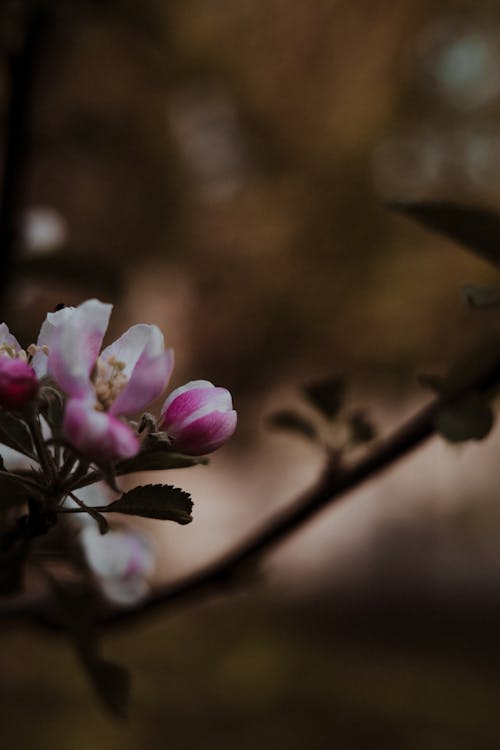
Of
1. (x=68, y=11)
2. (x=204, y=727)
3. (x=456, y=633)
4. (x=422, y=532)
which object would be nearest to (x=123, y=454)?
(x=68, y=11)

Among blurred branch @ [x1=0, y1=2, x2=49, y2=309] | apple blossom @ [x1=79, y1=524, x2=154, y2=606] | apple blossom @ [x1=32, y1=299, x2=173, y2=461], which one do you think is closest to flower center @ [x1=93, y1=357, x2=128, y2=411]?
apple blossom @ [x1=32, y1=299, x2=173, y2=461]

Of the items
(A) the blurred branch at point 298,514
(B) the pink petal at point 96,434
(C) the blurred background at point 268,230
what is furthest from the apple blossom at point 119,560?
(C) the blurred background at point 268,230

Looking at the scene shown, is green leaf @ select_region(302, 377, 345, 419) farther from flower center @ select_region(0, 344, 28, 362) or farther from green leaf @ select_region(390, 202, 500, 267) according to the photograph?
flower center @ select_region(0, 344, 28, 362)

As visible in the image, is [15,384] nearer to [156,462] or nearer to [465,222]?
[156,462]

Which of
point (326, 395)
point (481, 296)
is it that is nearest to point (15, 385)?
point (481, 296)


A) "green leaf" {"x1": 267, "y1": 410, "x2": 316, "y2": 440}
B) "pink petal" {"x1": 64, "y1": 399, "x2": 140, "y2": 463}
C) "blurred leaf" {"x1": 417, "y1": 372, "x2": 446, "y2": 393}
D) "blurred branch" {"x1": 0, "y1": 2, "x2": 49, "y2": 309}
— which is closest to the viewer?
"pink petal" {"x1": 64, "y1": 399, "x2": 140, "y2": 463}

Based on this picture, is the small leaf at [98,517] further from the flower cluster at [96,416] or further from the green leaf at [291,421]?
the green leaf at [291,421]

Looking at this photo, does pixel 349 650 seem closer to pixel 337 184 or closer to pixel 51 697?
pixel 51 697
